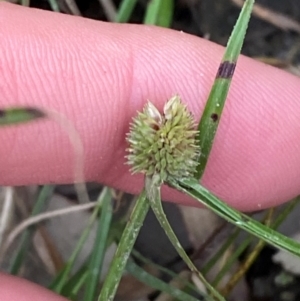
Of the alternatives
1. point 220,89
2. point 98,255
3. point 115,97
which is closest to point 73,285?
point 98,255

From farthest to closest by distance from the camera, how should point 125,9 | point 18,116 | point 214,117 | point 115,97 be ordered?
point 125,9 < point 115,97 < point 214,117 < point 18,116

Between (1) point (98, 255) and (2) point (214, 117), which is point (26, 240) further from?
(2) point (214, 117)

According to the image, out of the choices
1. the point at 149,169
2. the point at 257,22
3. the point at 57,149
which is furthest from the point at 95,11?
the point at 149,169

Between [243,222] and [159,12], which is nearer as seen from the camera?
[243,222]

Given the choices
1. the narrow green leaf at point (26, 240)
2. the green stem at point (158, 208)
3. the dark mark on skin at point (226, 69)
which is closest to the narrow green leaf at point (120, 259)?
the green stem at point (158, 208)

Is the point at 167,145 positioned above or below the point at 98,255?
above

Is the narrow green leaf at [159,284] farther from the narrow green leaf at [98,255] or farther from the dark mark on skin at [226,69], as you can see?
the dark mark on skin at [226,69]
